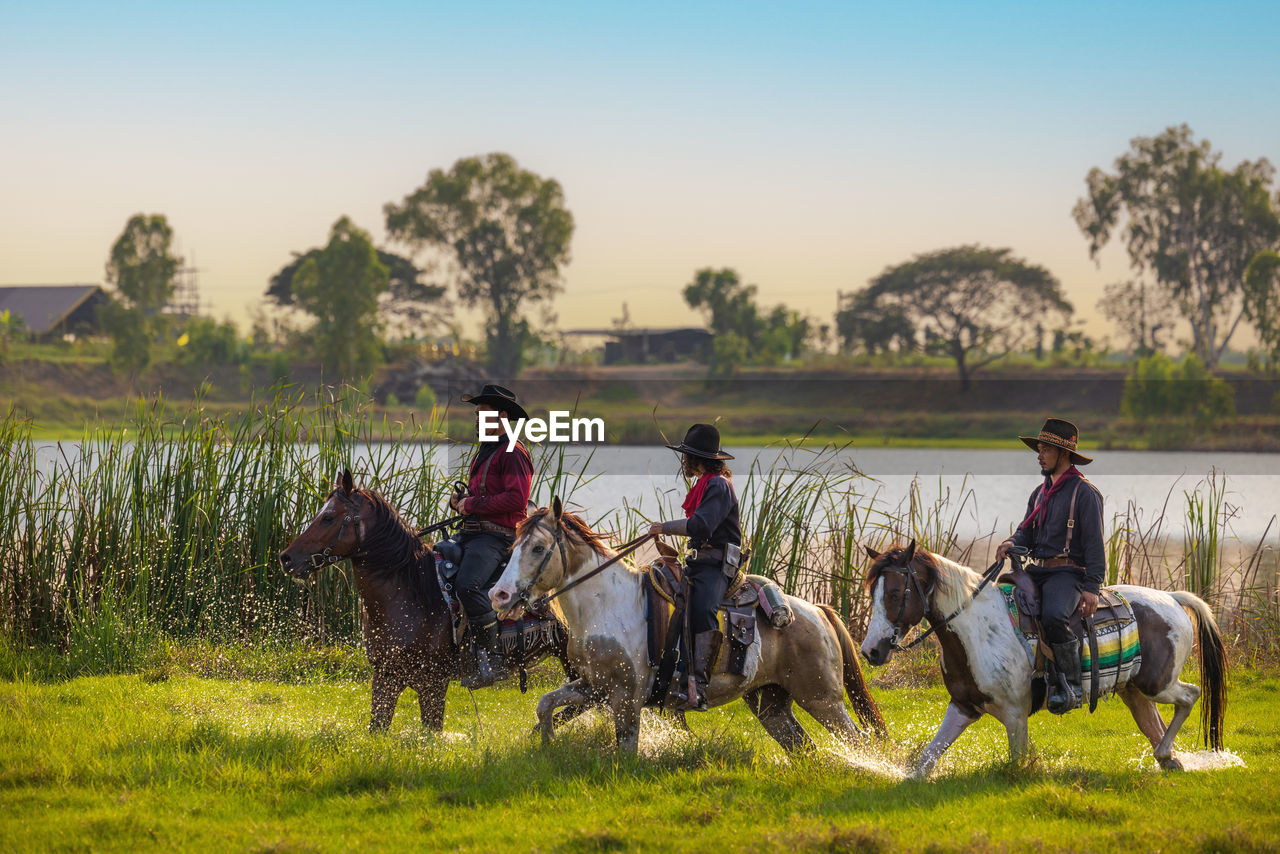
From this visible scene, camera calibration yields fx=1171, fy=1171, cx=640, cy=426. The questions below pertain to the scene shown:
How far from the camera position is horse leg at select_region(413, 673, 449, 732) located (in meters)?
6.81

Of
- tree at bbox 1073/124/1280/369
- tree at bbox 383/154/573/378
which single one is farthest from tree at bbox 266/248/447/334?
tree at bbox 1073/124/1280/369

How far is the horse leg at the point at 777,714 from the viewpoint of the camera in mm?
Answer: 6660

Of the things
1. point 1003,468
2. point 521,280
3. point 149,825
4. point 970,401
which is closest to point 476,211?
point 521,280

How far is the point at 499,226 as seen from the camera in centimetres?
7444

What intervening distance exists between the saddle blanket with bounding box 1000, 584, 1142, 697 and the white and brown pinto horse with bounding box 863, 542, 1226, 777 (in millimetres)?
52

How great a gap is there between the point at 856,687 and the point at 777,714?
48 centimetres

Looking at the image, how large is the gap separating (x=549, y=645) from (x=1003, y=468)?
40.0 metres

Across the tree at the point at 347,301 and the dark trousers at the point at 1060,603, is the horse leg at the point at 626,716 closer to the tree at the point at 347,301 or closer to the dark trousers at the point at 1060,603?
the dark trousers at the point at 1060,603

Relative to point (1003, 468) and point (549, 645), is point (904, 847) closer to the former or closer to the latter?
point (549, 645)

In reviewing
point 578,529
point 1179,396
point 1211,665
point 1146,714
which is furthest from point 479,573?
point 1179,396

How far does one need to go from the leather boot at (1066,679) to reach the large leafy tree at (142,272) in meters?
61.0

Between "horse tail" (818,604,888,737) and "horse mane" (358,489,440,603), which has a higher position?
"horse mane" (358,489,440,603)

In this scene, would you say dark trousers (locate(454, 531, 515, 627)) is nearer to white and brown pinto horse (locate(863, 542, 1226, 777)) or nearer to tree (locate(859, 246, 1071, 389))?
white and brown pinto horse (locate(863, 542, 1226, 777))

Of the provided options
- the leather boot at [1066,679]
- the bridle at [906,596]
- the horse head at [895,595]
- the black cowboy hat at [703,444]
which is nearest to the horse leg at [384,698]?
the black cowboy hat at [703,444]
